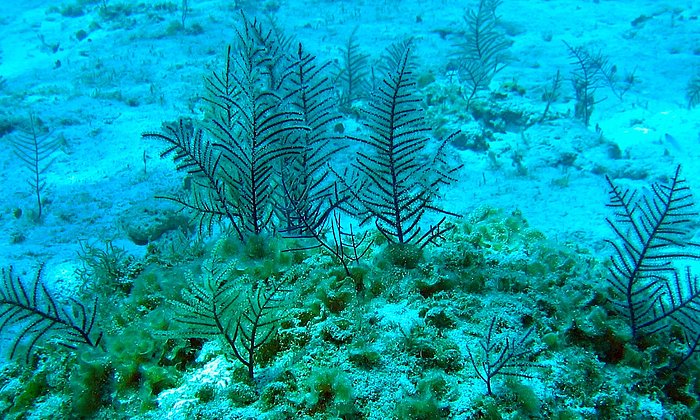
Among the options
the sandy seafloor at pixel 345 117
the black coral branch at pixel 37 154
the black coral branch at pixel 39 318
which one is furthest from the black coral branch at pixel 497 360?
the black coral branch at pixel 37 154

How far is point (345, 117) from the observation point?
600 centimetres

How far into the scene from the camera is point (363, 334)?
7.36 ft

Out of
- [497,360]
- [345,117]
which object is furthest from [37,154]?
[497,360]

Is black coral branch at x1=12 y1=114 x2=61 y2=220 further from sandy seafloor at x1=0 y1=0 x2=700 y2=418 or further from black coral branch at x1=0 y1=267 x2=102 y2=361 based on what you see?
black coral branch at x1=0 y1=267 x2=102 y2=361

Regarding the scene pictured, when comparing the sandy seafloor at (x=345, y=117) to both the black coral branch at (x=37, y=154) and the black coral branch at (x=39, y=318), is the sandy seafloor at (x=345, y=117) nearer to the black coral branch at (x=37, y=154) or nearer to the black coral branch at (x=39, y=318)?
the black coral branch at (x=37, y=154)

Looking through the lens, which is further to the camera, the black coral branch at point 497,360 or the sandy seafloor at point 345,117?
the sandy seafloor at point 345,117

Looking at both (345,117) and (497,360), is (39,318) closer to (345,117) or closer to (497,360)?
(497,360)

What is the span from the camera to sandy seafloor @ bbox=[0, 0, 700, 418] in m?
5.74

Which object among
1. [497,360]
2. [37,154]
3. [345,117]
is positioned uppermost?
[345,117]

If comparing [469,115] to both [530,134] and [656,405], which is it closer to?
[530,134]

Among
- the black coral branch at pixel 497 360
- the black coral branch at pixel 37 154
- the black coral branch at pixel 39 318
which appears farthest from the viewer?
the black coral branch at pixel 37 154

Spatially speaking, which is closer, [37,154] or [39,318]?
[39,318]

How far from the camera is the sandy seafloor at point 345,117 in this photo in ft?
18.8

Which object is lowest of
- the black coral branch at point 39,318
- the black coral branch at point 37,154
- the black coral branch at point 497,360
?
the black coral branch at point 497,360
